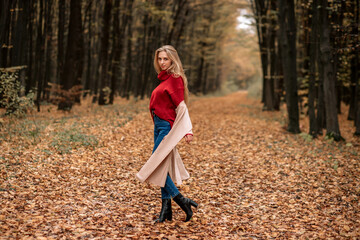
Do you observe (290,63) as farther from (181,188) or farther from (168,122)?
(168,122)

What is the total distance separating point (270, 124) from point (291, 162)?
23.7 ft

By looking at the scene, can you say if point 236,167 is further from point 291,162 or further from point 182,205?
point 182,205

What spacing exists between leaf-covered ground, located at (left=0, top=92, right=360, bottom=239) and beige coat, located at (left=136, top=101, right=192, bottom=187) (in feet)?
2.48

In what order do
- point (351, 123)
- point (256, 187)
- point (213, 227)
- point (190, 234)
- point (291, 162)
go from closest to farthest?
point (190, 234) → point (213, 227) → point (256, 187) → point (291, 162) → point (351, 123)

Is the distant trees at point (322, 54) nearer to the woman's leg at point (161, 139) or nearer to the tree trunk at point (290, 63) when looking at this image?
the tree trunk at point (290, 63)

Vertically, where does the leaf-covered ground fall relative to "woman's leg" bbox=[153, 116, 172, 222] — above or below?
below

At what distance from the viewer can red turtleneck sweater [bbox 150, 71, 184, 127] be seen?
167 inches

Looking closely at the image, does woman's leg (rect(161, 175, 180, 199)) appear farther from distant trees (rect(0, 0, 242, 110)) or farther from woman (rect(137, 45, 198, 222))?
distant trees (rect(0, 0, 242, 110))

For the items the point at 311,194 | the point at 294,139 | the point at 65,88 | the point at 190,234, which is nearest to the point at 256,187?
the point at 311,194

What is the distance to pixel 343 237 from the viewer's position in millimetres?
4301

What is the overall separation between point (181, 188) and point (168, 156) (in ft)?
7.17

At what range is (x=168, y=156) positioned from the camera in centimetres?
432

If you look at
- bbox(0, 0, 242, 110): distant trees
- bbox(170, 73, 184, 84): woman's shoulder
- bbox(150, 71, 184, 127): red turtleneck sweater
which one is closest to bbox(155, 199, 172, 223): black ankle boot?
bbox(150, 71, 184, 127): red turtleneck sweater

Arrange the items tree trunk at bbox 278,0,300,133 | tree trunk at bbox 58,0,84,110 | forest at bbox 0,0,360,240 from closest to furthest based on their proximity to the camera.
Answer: forest at bbox 0,0,360,240, tree trunk at bbox 278,0,300,133, tree trunk at bbox 58,0,84,110
